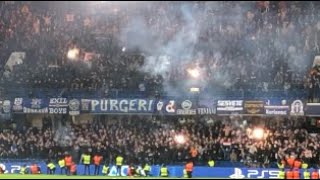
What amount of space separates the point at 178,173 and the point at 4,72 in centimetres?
1217

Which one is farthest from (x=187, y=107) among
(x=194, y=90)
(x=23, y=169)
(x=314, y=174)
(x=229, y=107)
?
(x=23, y=169)

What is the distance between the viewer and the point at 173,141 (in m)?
35.2

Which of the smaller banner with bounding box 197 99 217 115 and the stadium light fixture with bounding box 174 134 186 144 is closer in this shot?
the stadium light fixture with bounding box 174 134 186 144

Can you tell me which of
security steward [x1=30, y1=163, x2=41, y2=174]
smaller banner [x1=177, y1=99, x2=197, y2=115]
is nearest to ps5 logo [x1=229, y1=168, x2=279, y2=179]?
smaller banner [x1=177, y1=99, x2=197, y2=115]

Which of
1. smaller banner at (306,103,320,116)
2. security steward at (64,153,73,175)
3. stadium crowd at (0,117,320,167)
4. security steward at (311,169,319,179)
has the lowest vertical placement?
security steward at (311,169,319,179)

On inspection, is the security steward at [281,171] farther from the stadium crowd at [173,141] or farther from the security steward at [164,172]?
the security steward at [164,172]

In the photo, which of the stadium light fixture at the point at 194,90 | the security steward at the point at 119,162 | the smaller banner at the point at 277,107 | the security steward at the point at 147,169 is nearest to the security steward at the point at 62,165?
the security steward at the point at 119,162

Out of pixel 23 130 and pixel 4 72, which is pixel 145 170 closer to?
pixel 23 130

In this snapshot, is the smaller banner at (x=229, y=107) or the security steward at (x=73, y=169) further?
the smaller banner at (x=229, y=107)

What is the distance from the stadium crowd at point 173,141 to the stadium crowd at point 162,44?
7.08ft

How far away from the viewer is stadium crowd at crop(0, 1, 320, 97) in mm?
36656

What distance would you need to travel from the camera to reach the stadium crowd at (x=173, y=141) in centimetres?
3366

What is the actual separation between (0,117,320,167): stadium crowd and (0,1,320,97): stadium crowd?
7.08 feet

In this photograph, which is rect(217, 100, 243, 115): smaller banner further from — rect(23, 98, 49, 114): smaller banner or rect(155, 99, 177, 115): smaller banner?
rect(23, 98, 49, 114): smaller banner
